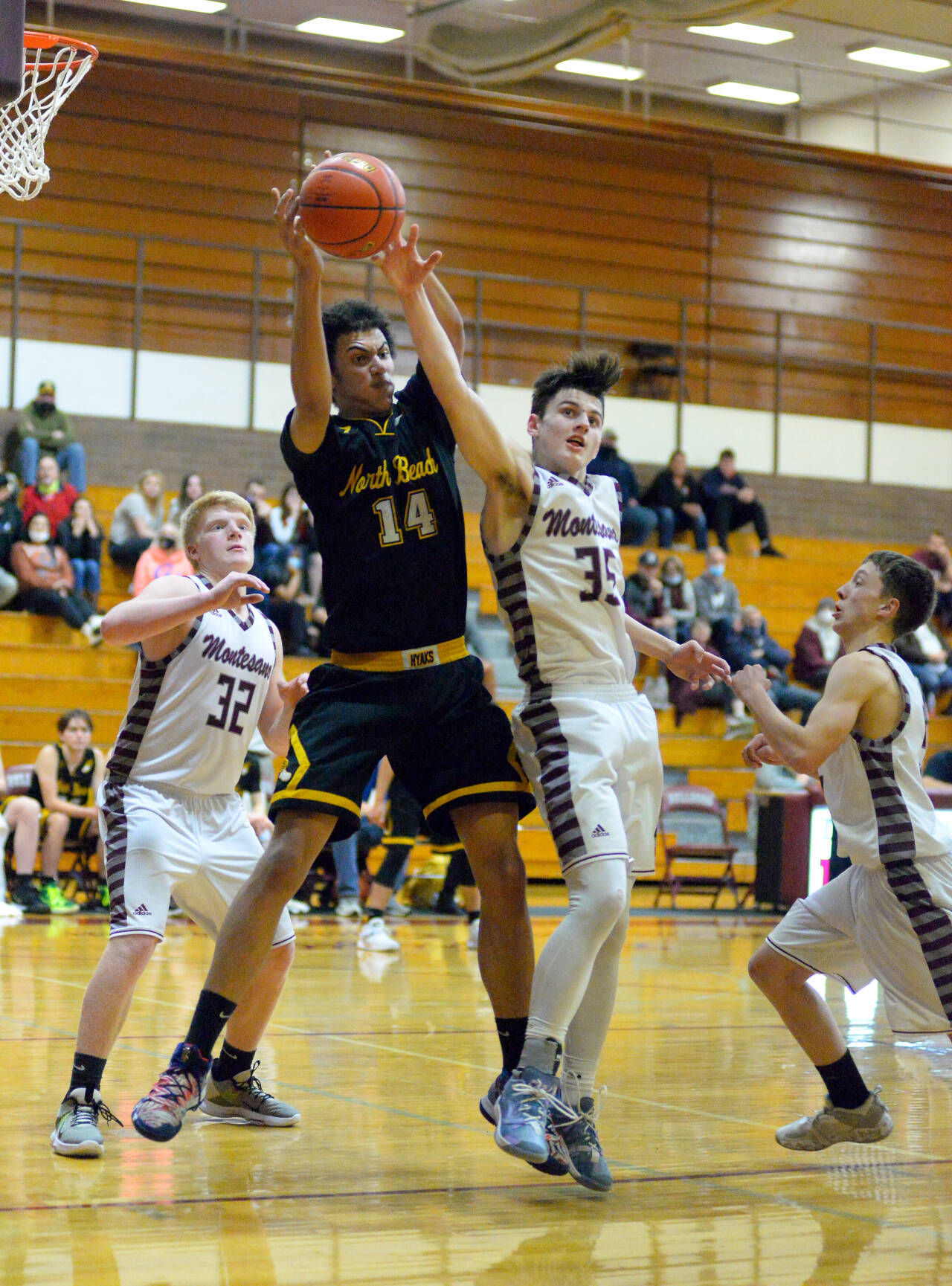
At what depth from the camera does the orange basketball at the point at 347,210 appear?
3.99 metres

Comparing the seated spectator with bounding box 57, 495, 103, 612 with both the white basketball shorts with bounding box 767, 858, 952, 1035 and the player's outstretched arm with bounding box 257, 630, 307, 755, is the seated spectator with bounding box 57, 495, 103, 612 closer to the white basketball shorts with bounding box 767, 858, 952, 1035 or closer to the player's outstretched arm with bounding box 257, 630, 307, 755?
the player's outstretched arm with bounding box 257, 630, 307, 755

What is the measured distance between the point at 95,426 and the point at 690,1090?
1183 centimetres

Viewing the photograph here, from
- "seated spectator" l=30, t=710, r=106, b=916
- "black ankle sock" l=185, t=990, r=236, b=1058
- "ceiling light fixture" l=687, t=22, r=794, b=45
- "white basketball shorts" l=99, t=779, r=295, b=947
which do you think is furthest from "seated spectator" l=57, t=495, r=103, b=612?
"black ankle sock" l=185, t=990, r=236, b=1058

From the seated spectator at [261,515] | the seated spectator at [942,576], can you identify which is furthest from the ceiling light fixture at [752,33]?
the seated spectator at [261,515]

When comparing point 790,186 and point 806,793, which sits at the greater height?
point 790,186

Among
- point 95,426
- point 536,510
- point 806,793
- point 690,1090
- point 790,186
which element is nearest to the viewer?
point 536,510

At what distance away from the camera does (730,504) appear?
683 inches

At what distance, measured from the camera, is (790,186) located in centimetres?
1986

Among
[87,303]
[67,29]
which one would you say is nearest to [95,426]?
[87,303]

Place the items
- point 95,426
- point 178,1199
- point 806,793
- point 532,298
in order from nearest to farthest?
point 178,1199, point 806,793, point 95,426, point 532,298

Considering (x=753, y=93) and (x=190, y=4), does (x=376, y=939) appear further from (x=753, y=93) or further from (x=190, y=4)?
(x=753, y=93)

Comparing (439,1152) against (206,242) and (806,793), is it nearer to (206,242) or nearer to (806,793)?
(806,793)

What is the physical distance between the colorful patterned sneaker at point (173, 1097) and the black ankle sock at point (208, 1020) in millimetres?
24

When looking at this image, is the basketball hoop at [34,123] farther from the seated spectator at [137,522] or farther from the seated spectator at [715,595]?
the seated spectator at [715,595]
